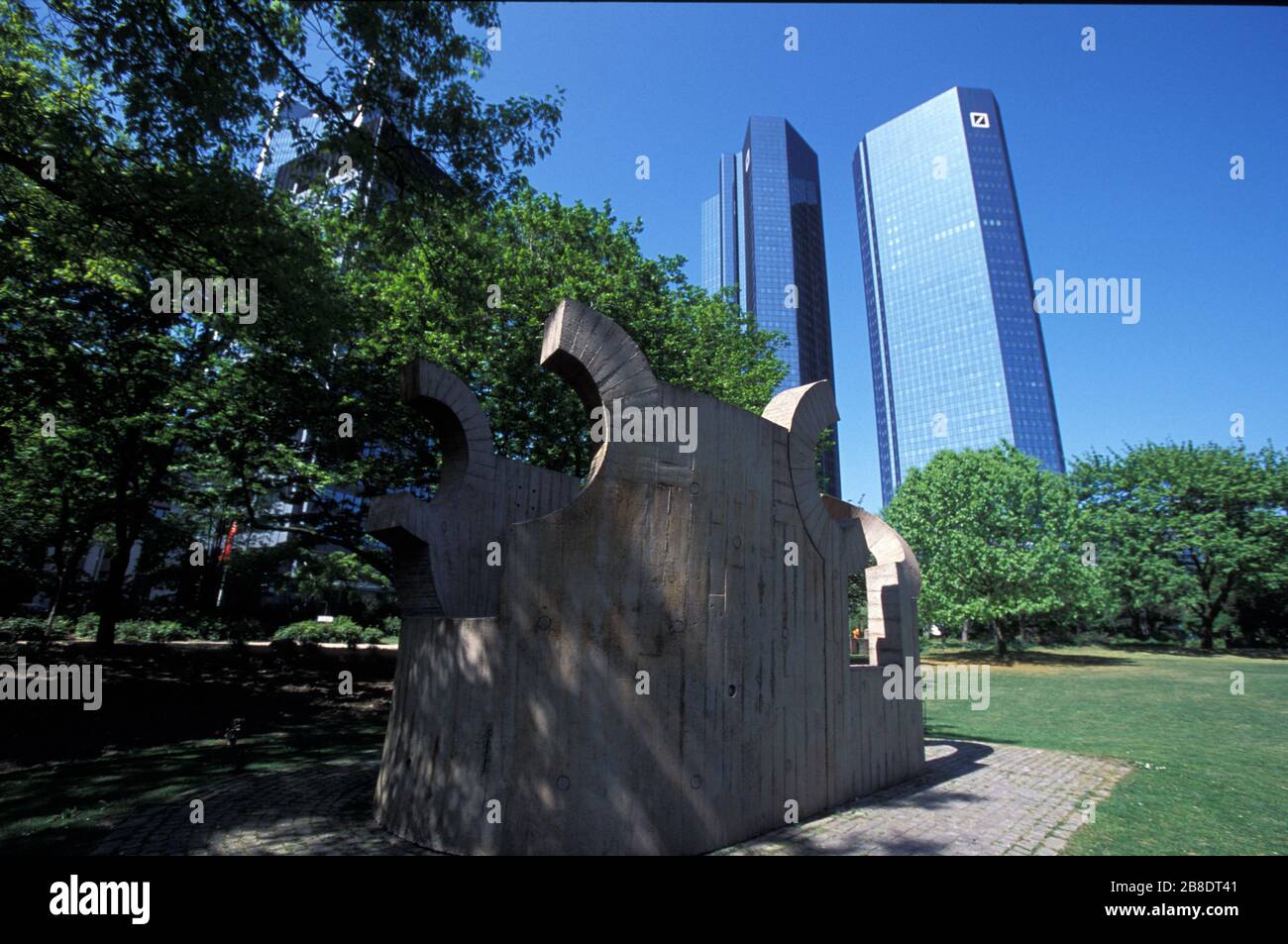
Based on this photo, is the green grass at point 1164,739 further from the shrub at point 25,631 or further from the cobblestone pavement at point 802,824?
the shrub at point 25,631

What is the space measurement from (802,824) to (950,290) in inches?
5189

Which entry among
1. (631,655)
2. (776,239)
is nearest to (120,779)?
(631,655)

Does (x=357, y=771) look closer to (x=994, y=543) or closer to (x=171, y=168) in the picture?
(x=171, y=168)

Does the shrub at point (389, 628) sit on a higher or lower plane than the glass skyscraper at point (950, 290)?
lower

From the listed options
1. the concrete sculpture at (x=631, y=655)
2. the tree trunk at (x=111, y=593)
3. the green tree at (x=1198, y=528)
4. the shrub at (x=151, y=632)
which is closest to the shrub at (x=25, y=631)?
the shrub at (x=151, y=632)

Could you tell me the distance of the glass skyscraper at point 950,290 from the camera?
356ft

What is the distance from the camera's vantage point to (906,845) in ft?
16.7

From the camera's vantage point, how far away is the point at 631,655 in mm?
4773

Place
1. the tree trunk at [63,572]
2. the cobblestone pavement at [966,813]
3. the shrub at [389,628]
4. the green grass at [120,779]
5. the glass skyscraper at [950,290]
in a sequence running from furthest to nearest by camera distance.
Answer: the glass skyscraper at [950,290] < the shrub at [389,628] < the tree trunk at [63,572] < the green grass at [120,779] < the cobblestone pavement at [966,813]

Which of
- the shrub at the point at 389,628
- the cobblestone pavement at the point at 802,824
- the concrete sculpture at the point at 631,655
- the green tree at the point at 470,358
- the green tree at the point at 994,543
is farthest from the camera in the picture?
the shrub at the point at 389,628

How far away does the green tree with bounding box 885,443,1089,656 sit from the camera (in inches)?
1107

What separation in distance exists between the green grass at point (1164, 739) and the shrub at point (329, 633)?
76.1 ft

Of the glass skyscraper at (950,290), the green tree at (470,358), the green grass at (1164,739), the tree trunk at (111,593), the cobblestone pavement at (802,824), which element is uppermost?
the glass skyscraper at (950,290)

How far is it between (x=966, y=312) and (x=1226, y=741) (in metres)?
121
